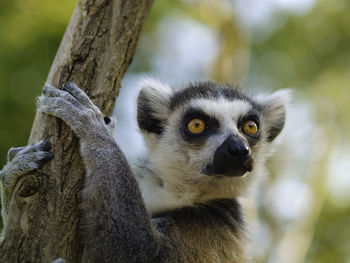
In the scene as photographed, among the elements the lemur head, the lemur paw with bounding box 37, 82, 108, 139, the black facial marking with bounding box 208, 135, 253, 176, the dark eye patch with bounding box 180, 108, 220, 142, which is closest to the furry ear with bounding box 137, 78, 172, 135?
the lemur head

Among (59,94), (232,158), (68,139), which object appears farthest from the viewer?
(232,158)

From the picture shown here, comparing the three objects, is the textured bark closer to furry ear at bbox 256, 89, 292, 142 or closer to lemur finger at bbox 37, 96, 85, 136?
lemur finger at bbox 37, 96, 85, 136

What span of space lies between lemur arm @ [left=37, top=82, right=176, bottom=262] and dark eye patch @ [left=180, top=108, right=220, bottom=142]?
51.5 inches

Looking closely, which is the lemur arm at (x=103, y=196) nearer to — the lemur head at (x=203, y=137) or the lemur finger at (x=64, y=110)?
the lemur finger at (x=64, y=110)

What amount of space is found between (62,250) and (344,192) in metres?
18.1

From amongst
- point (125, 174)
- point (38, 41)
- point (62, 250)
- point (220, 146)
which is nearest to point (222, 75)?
point (38, 41)

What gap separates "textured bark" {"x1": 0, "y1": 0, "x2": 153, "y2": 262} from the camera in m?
3.75

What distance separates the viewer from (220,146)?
5.03m

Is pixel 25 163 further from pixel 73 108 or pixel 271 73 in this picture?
pixel 271 73

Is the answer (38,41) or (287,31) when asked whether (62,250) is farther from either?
(287,31)

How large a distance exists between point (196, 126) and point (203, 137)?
0.67ft

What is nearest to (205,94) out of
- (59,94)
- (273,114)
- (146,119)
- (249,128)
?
(249,128)

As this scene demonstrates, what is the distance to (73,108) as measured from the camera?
4223mm

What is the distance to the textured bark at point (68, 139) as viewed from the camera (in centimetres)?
375
